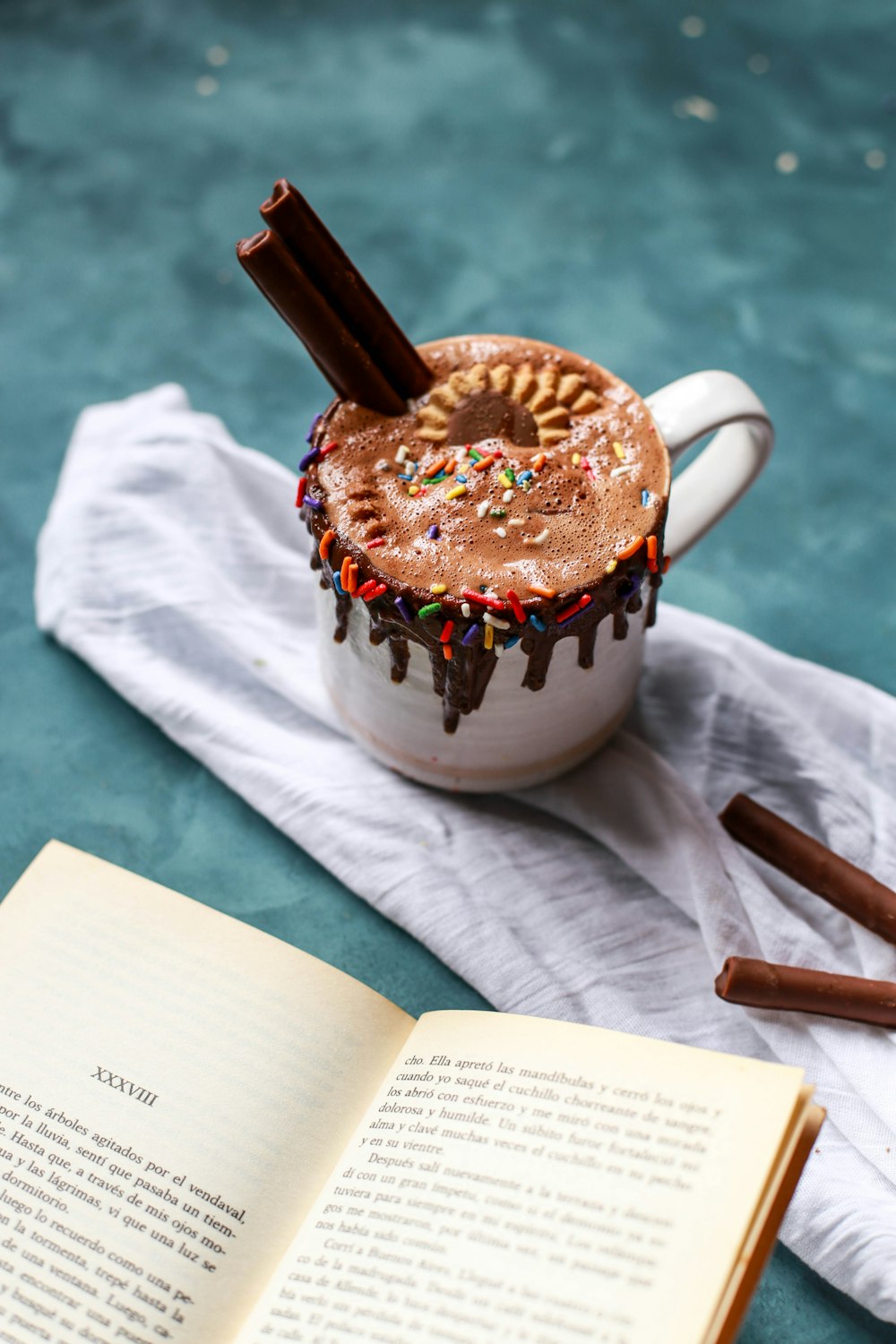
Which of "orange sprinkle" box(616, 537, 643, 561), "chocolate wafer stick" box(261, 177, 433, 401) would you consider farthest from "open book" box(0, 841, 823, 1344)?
"chocolate wafer stick" box(261, 177, 433, 401)

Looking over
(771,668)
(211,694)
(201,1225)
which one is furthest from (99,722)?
(771,668)

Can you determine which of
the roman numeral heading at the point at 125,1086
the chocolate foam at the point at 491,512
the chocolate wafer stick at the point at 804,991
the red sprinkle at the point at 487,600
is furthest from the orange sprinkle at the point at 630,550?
the roman numeral heading at the point at 125,1086

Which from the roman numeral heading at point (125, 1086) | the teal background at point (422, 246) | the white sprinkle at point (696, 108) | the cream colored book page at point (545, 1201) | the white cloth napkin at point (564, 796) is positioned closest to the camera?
the cream colored book page at point (545, 1201)

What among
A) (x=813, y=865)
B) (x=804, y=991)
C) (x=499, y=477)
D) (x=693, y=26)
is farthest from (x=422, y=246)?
(x=804, y=991)

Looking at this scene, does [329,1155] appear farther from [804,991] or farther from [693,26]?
[693,26]

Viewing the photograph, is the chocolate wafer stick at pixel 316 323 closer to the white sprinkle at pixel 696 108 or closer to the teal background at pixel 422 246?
the teal background at pixel 422 246

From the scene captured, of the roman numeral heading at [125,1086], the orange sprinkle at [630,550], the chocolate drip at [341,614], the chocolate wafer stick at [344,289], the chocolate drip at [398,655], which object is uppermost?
the chocolate wafer stick at [344,289]
